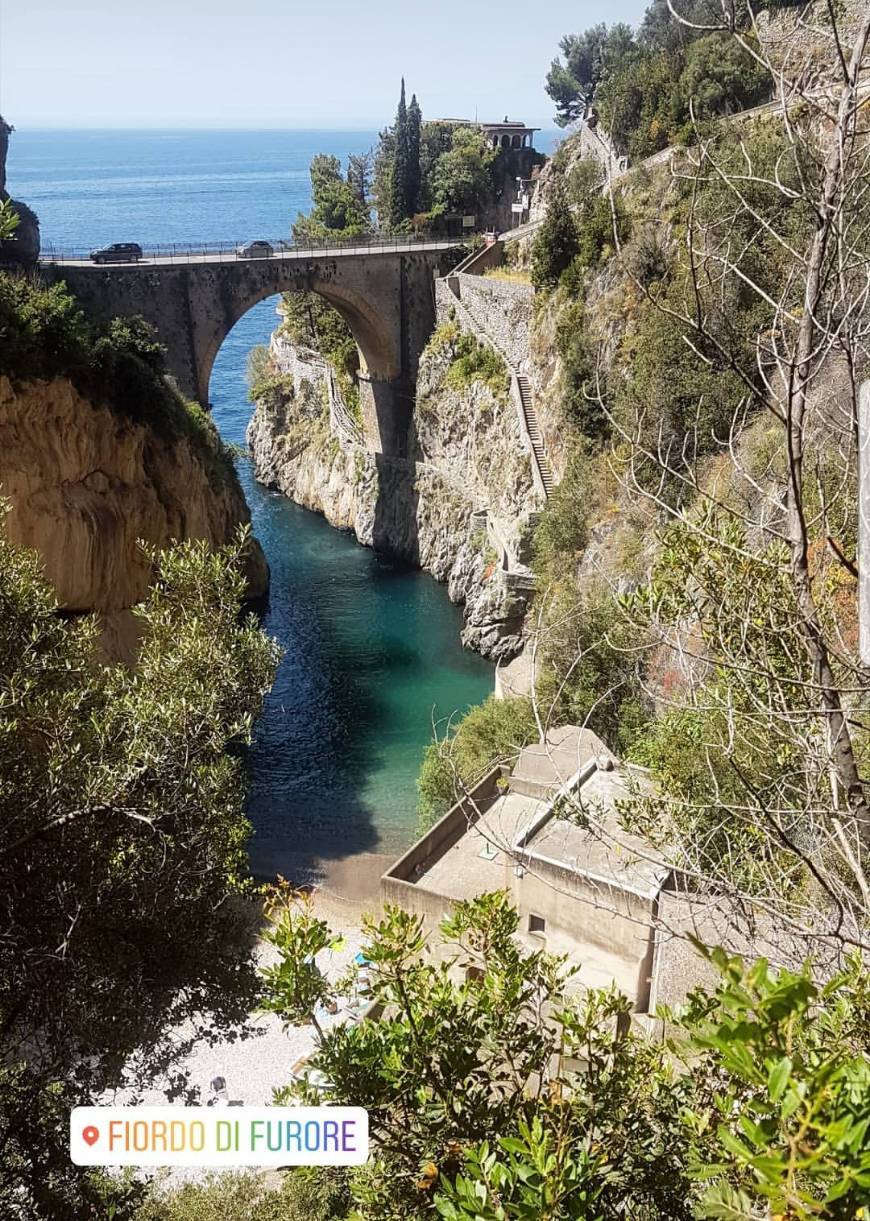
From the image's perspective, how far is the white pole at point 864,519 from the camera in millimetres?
2877

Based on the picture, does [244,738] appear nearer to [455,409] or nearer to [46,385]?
[46,385]

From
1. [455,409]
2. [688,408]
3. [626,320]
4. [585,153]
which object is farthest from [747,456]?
[585,153]

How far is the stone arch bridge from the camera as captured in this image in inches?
1157

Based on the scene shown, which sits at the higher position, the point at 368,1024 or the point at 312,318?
the point at 312,318

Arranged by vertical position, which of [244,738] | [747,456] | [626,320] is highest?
[626,320]

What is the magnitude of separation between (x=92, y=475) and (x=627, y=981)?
17.7 meters

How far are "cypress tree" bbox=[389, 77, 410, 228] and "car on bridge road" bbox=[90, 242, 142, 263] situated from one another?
16.3 m

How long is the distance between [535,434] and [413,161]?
2170 centimetres

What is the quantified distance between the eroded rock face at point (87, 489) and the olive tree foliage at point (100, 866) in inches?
509

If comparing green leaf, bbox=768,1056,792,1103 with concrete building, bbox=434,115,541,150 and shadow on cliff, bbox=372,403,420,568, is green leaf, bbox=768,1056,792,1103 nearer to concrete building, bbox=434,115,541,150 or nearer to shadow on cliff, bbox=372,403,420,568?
shadow on cliff, bbox=372,403,420,568

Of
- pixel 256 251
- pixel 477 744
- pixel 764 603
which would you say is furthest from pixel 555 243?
pixel 764 603

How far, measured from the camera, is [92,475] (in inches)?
896

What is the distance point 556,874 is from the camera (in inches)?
447

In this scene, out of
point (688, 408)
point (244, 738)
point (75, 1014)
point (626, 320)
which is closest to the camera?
point (75, 1014)
